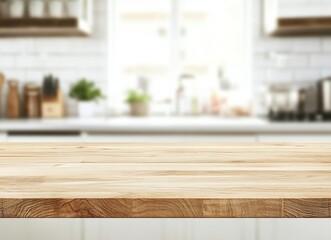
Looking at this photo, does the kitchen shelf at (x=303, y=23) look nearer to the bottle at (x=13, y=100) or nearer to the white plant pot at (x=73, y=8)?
the white plant pot at (x=73, y=8)

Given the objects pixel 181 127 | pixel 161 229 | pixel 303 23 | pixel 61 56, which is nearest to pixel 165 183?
pixel 161 229

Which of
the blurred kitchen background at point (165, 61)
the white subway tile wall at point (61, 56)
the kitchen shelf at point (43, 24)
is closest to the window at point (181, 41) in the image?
the blurred kitchen background at point (165, 61)

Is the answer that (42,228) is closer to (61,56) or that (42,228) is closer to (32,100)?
(32,100)

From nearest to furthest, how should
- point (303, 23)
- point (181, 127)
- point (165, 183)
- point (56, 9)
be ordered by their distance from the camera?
point (165, 183) → point (181, 127) → point (303, 23) → point (56, 9)

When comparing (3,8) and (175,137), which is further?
(3,8)

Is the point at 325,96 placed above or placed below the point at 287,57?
below

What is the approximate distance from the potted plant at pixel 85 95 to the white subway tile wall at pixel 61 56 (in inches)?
5.9

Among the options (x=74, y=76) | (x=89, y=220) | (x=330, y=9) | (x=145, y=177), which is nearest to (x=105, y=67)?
(x=74, y=76)

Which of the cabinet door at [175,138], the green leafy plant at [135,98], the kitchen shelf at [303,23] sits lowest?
the cabinet door at [175,138]

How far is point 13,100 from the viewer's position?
3.68 metres

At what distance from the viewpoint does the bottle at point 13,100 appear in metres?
3.68

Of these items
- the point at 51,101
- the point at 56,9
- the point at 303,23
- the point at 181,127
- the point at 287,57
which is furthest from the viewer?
the point at 287,57

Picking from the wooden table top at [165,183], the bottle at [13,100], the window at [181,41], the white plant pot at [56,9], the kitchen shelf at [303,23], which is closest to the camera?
the wooden table top at [165,183]

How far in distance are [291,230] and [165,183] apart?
0.64m
